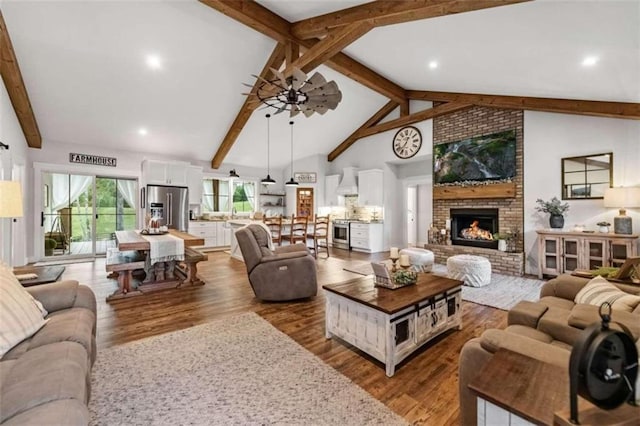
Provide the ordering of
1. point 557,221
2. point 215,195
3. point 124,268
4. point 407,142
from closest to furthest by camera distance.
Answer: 1. point 124,268
2. point 557,221
3. point 407,142
4. point 215,195

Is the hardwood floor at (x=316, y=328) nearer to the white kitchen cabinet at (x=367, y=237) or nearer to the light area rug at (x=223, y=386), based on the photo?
the light area rug at (x=223, y=386)

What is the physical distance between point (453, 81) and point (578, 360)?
5.44 meters

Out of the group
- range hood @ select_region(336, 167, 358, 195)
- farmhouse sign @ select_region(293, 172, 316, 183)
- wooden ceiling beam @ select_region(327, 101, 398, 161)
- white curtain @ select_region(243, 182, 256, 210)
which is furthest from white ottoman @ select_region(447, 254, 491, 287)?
white curtain @ select_region(243, 182, 256, 210)

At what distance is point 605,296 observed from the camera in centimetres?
196

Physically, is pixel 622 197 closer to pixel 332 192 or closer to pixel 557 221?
pixel 557 221

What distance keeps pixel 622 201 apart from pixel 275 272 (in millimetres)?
4845

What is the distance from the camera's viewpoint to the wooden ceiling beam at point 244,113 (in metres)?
4.92

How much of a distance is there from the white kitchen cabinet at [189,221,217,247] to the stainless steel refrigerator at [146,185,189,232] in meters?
0.25

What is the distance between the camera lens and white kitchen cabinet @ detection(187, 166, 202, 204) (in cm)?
752

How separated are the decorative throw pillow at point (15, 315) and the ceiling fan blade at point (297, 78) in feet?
9.60

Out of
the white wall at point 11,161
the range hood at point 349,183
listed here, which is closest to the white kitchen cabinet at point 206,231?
the white wall at point 11,161

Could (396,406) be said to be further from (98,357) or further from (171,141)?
(171,141)

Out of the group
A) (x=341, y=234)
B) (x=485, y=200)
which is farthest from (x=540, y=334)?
(x=341, y=234)

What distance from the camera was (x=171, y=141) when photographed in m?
6.91
